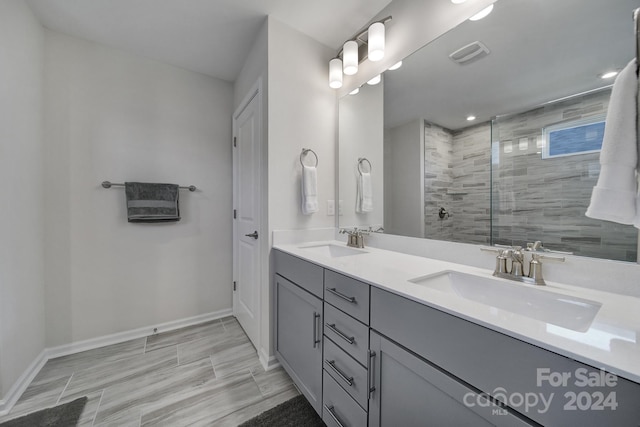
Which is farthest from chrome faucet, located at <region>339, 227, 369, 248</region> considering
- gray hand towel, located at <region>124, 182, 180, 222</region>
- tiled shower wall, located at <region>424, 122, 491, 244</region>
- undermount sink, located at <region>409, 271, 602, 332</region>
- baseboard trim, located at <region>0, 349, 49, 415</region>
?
baseboard trim, located at <region>0, 349, 49, 415</region>

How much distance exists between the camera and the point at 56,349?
1713 mm

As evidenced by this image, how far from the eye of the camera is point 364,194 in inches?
66.4

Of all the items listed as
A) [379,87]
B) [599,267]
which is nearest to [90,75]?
[379,87]

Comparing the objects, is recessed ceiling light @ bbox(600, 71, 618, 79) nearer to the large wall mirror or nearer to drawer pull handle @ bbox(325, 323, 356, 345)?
the large wall mirror

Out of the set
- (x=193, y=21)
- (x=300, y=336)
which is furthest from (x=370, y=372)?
(x=193, y=21)

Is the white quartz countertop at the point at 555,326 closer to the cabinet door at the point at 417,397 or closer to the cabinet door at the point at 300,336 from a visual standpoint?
the cabinet door at the point at 417,397

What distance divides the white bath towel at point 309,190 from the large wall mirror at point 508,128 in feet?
1.54

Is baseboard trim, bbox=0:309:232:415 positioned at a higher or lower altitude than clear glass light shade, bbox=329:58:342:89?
lower

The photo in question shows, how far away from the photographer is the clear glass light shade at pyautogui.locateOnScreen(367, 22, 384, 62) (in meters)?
1.42

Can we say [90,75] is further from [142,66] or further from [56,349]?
[56,349]

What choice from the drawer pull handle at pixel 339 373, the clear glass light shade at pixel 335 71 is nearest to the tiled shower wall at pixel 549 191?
the drawer pull handle at pixel 339 373

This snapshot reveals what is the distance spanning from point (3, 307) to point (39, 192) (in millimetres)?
784

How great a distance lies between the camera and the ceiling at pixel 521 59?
769 millimetres

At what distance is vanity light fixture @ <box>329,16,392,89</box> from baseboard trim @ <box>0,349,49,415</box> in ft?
8.94
